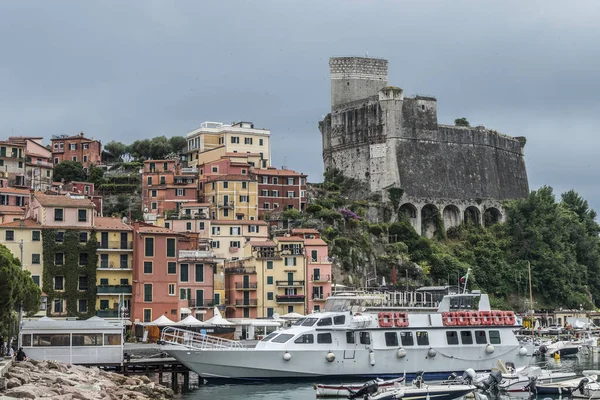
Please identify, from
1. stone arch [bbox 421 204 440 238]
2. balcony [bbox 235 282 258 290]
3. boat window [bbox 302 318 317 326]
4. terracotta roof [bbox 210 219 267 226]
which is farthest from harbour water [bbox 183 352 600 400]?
stone arch [bbox 421 204 440 238]

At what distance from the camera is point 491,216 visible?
10075 centimetres

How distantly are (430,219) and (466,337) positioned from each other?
48.4 meters

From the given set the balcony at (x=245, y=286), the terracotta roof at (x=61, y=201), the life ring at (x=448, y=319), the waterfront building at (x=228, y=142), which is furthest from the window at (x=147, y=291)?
the waterfront building at (x=228, y=142)

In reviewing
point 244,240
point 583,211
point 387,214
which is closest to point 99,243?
point 244,240

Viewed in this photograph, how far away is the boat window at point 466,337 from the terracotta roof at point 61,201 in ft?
82.4

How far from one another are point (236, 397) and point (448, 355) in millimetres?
11242

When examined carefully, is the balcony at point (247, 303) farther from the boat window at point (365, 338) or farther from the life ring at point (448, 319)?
the life ring at point (448, 319)

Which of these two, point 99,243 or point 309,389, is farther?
point 99,243

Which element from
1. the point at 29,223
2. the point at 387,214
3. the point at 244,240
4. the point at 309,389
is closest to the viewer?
the point at 309,389

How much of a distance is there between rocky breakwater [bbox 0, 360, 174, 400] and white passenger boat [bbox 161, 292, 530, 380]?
372 cm

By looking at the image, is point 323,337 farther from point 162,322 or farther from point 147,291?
point 147,291

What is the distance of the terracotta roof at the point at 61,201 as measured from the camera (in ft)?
202

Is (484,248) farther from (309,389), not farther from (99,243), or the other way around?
(309,389)

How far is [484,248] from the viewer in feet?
306
